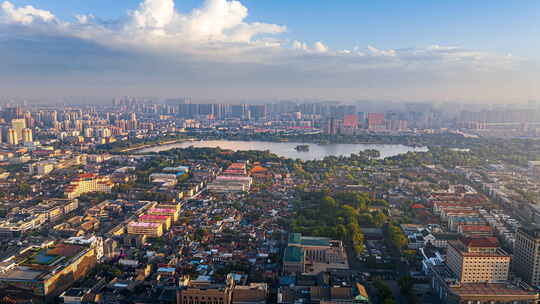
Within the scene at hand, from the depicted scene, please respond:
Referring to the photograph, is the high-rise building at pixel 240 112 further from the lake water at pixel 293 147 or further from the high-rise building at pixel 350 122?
the lake water at pixel 293 147

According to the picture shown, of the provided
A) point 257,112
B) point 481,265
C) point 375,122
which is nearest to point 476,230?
point 481,265

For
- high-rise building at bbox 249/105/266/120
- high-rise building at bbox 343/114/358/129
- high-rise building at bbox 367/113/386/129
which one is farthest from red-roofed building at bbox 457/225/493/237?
high-rise building at bbox 249/105/266/120

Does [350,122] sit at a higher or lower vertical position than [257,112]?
lower

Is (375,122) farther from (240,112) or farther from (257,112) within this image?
(240,112)

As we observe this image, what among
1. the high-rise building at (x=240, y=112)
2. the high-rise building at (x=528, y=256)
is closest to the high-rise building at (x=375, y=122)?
the high-rise building at (x=240, y=112)

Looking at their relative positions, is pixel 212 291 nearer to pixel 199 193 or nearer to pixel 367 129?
pixel 199 193

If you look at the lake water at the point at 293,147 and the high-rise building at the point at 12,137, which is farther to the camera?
the high-rise building at the point at 12,137

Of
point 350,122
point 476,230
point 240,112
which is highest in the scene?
point 240,112
